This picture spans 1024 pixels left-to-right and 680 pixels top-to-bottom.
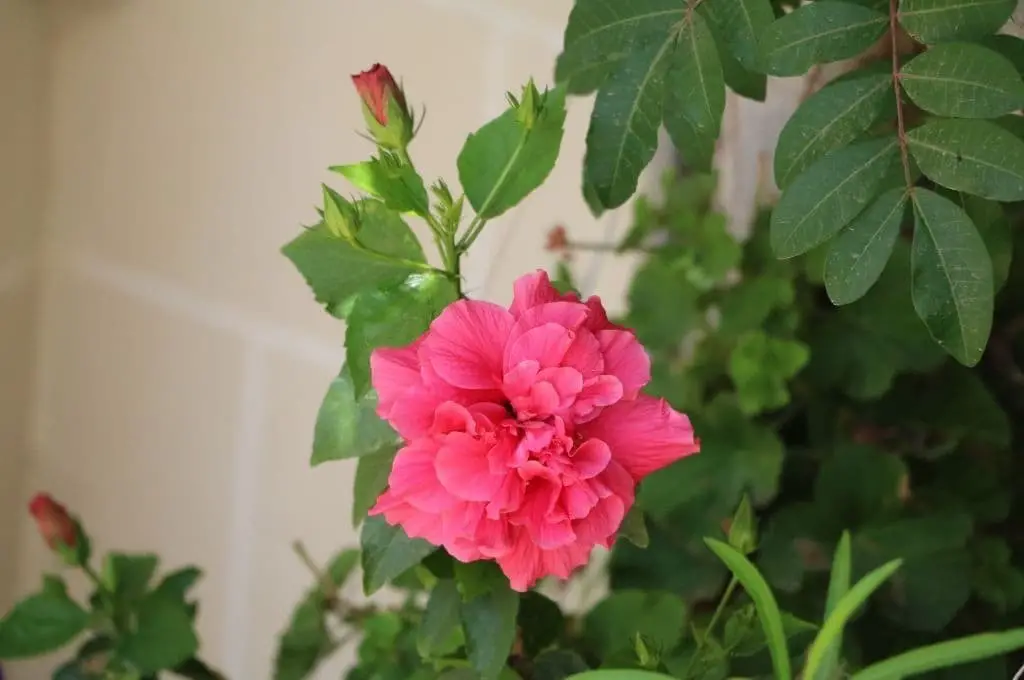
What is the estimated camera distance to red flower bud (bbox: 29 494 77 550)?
21.3 inches

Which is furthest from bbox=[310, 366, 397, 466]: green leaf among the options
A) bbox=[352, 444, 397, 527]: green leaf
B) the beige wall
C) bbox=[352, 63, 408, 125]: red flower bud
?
the beige wall

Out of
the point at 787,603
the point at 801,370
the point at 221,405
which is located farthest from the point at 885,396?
the point at 221,405

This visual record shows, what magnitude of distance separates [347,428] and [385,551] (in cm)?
6

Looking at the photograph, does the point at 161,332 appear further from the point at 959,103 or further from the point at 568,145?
the point at 959,103

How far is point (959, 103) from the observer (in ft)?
1.19

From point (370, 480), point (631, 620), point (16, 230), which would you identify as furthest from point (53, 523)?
point (16, 230)

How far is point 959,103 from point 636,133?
13cm

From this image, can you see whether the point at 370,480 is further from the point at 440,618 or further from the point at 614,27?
the point at 614,27

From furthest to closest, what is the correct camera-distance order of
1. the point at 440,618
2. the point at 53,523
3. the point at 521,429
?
1. the point at 53,523
2. the point at 440,618
3. the point at 521,429

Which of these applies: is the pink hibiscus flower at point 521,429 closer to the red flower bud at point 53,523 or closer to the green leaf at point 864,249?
the green leaf at point 864,249

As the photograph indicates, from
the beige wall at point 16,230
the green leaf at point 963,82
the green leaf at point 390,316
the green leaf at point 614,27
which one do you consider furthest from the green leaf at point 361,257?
the beige wall at point 16,230

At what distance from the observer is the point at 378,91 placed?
365mm

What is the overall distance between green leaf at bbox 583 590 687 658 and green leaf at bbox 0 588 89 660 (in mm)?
300

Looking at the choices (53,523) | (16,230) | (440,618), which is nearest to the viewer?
(440,618)
